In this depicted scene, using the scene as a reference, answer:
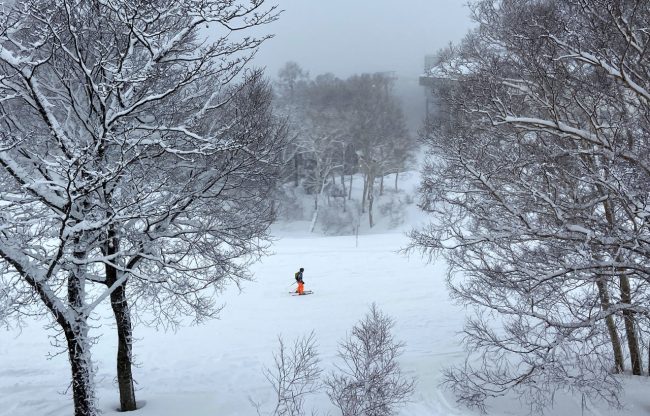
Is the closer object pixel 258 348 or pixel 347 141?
pixel 258 348

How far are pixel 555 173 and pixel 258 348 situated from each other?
8.37 meters

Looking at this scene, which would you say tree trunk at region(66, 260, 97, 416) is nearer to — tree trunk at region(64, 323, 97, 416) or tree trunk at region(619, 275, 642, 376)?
tree trunk at region(64, 323, 97, 416)

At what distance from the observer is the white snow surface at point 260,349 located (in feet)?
30.1

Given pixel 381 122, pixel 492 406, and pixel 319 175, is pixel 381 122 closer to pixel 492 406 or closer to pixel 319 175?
pixel 319 175

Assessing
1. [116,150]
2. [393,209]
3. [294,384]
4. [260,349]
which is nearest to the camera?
[116,150]

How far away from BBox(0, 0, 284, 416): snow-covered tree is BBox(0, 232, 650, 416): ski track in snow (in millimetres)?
1885

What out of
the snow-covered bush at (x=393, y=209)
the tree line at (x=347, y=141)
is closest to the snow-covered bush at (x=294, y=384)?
the snow-covered bush at (x=393, y=209)

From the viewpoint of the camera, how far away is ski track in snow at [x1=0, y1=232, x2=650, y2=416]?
30.3 feet

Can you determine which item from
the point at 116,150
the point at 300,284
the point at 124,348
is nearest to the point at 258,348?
the point at 124,348

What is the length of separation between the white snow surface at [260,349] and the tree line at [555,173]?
1184 millimetres

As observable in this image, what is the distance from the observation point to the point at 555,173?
910cm

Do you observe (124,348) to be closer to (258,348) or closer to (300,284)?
(258,348)

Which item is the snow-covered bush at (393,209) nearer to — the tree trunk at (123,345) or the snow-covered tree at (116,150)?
the snow-covered tree at (116,150)

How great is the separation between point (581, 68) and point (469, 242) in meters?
3.57
